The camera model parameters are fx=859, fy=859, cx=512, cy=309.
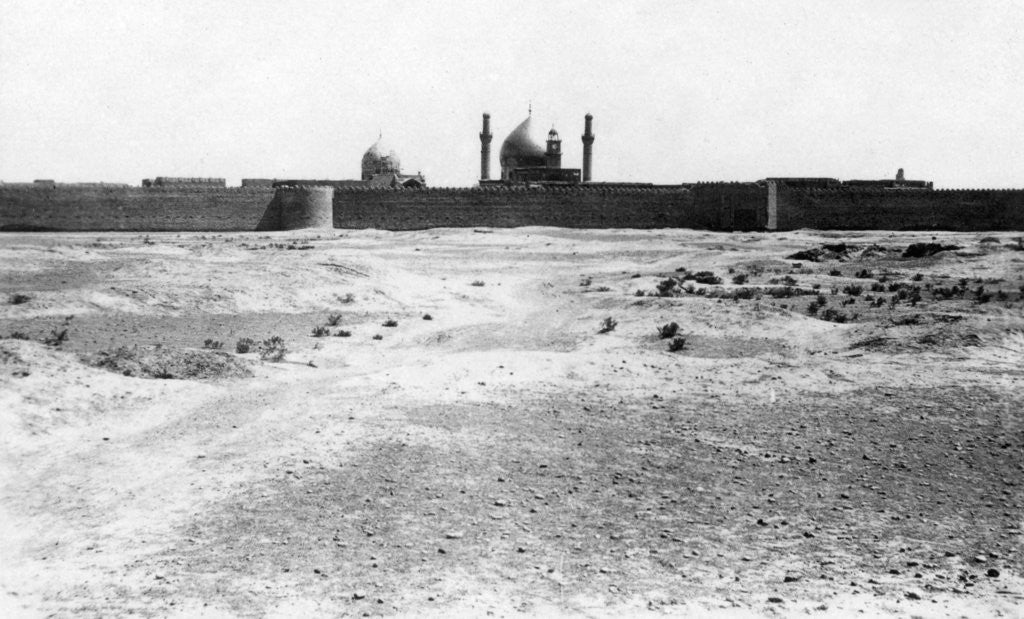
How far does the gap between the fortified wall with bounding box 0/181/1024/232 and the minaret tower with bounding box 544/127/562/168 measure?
13875mm

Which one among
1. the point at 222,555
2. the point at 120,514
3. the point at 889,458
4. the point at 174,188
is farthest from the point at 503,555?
the point at 174,188

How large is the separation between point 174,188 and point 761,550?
1775 inches

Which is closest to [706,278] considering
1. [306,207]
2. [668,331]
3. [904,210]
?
[668,331]

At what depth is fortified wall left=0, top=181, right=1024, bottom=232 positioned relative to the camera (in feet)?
144

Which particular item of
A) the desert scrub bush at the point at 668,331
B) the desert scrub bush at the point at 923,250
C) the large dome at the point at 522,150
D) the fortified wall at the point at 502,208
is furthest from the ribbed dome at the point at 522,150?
the desert scrub bush at the point at 668,331

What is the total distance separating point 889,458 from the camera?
8867 mm

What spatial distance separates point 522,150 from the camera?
195 feet

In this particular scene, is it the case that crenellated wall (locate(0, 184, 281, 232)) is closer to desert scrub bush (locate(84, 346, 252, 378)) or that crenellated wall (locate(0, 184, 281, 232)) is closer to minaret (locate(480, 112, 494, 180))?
minaret (locate(480, 112, 494, 180))

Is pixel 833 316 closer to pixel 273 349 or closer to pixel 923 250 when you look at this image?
pixel 273 349

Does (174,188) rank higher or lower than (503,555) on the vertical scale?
higher

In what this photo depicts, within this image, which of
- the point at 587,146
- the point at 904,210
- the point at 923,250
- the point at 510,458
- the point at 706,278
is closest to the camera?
the point at 510,458

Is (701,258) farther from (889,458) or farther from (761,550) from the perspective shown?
(761,550)

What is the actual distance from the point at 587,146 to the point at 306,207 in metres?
21.9

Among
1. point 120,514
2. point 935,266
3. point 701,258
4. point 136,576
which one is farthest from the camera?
point 701,258
